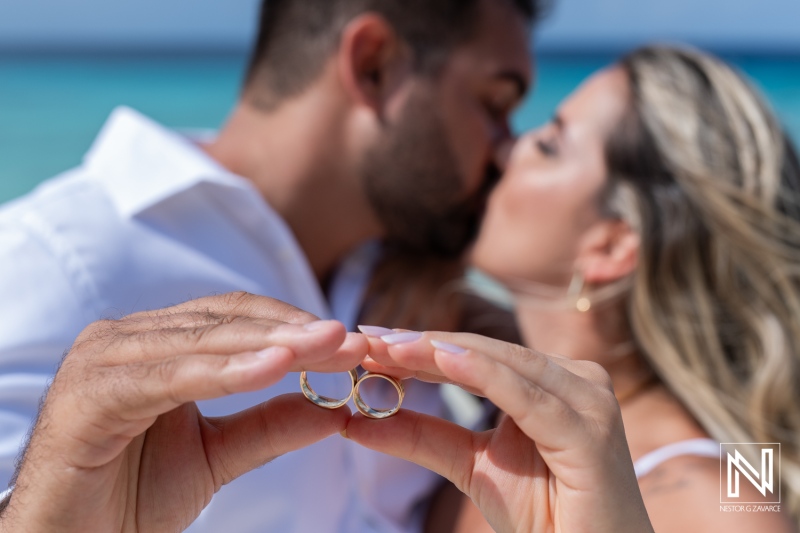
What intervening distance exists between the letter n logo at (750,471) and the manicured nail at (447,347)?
4.44 ft

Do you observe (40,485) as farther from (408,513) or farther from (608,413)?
(408,513)

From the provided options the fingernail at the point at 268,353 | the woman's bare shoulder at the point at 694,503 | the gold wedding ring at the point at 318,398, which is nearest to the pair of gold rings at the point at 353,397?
the gold wedding ring at the point at 318,398

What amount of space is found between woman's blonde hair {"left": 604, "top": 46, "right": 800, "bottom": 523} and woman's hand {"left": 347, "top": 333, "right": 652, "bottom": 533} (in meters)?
1.48

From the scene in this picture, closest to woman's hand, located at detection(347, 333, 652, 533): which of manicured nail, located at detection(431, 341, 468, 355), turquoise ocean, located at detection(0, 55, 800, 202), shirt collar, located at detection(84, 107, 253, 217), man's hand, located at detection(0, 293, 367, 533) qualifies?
manicured nail, located at detection(431, 341, 468, 355)

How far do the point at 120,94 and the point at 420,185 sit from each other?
18.6m

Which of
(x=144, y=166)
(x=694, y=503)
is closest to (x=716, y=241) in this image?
(x=694, y=503)

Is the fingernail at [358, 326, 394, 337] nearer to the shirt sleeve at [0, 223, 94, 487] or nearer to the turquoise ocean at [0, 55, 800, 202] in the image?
the shirt sleeve at [0, 223, 94, 487]

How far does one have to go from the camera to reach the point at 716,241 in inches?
107

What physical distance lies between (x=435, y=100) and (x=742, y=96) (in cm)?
116

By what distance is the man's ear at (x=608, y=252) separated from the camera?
274 cm

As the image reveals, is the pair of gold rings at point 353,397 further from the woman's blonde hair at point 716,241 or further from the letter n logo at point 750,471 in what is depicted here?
the woman's blonde hair at point 716,241

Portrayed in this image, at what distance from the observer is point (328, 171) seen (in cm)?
299

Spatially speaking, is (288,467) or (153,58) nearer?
(288,467)

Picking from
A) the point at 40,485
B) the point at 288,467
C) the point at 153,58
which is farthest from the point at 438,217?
the point at 153,58
